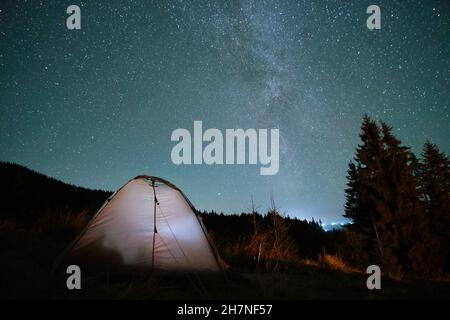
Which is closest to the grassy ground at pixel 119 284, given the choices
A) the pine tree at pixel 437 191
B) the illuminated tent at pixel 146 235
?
the illuminated tent at pixel 146 235

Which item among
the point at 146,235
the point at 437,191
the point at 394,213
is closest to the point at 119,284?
the point at 146,235

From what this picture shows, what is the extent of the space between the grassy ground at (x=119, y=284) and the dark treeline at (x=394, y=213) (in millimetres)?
10066

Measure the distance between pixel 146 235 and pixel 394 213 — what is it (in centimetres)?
1675

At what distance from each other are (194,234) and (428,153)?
2443 centimetres

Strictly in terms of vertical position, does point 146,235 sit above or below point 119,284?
above

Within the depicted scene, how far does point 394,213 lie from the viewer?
16531mm

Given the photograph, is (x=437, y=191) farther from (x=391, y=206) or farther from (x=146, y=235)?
(x=146, y=235)

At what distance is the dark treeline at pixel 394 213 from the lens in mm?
15625

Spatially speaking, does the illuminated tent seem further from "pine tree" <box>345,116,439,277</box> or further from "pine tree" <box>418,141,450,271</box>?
"pine tree" <box>418,141,450,271</box>

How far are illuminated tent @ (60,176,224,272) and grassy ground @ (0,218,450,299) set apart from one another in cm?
28

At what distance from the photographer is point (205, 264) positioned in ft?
16.3
